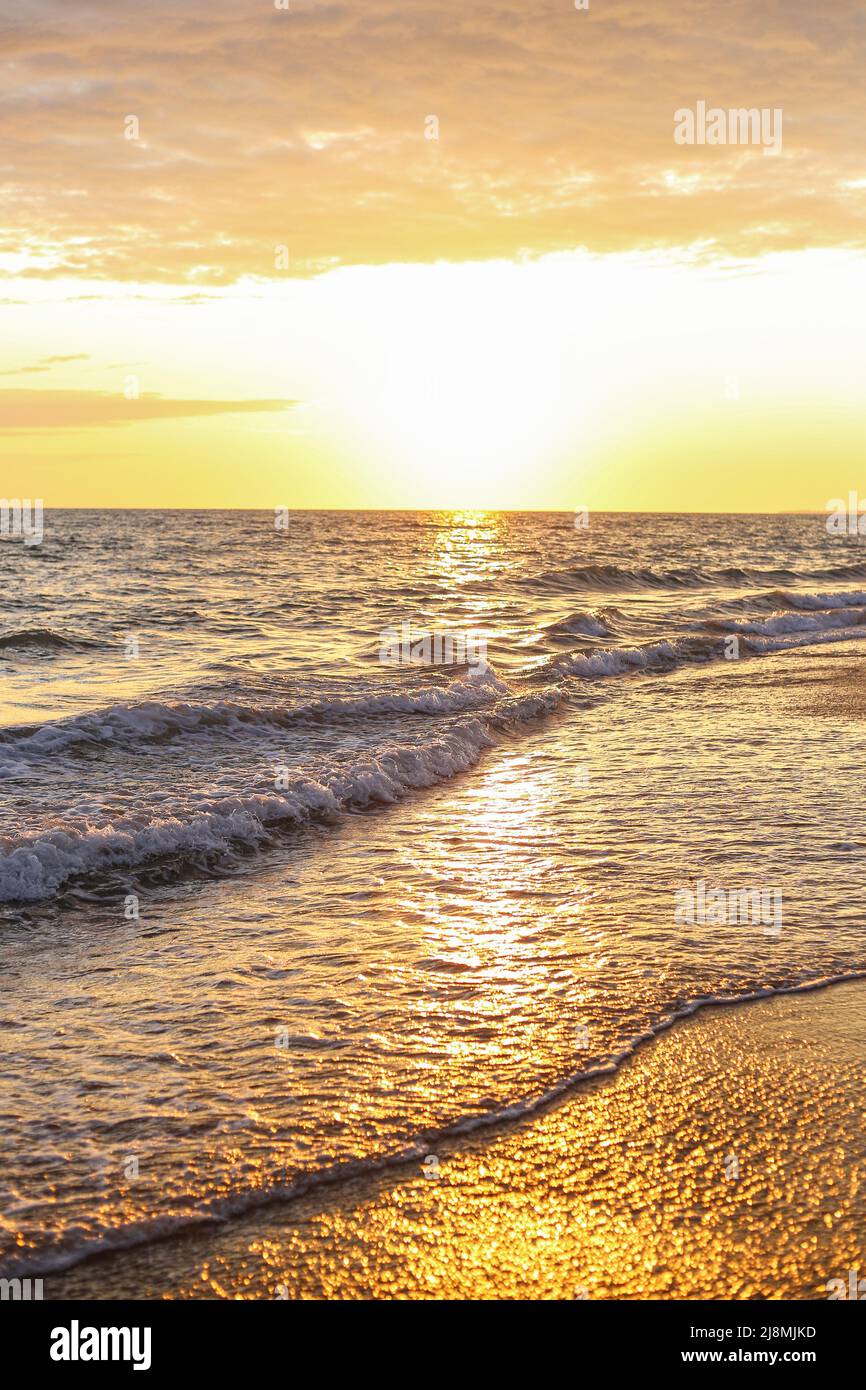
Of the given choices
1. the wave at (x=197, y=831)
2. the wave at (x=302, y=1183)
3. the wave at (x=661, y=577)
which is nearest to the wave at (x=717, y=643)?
the wave at (x=661, y=577)

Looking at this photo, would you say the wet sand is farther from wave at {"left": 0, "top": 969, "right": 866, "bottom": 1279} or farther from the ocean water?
the ocean water

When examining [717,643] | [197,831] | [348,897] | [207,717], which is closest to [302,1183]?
[348,897]

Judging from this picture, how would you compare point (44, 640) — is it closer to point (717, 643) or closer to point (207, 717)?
point (207, 717)

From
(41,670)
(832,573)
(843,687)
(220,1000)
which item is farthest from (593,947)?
(832,573)

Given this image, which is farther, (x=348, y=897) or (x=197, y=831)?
(x=197, y=831)

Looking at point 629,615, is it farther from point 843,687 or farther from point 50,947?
point 50,947

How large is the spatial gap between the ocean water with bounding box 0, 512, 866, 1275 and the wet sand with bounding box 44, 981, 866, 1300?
0.65 feet

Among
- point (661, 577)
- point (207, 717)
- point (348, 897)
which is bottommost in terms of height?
point (348, 897)

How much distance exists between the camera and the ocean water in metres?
4.79

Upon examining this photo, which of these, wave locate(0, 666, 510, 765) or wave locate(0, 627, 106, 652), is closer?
wave locate(0, 666, 510, 765)

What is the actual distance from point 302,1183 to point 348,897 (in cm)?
359

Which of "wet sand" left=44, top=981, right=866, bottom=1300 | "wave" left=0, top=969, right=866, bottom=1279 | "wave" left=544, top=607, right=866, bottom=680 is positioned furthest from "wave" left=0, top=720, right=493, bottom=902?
"wave" left=544, top=607, right=866, bottom=680

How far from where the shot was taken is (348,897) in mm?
7926

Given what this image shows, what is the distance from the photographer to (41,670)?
19.0 m
